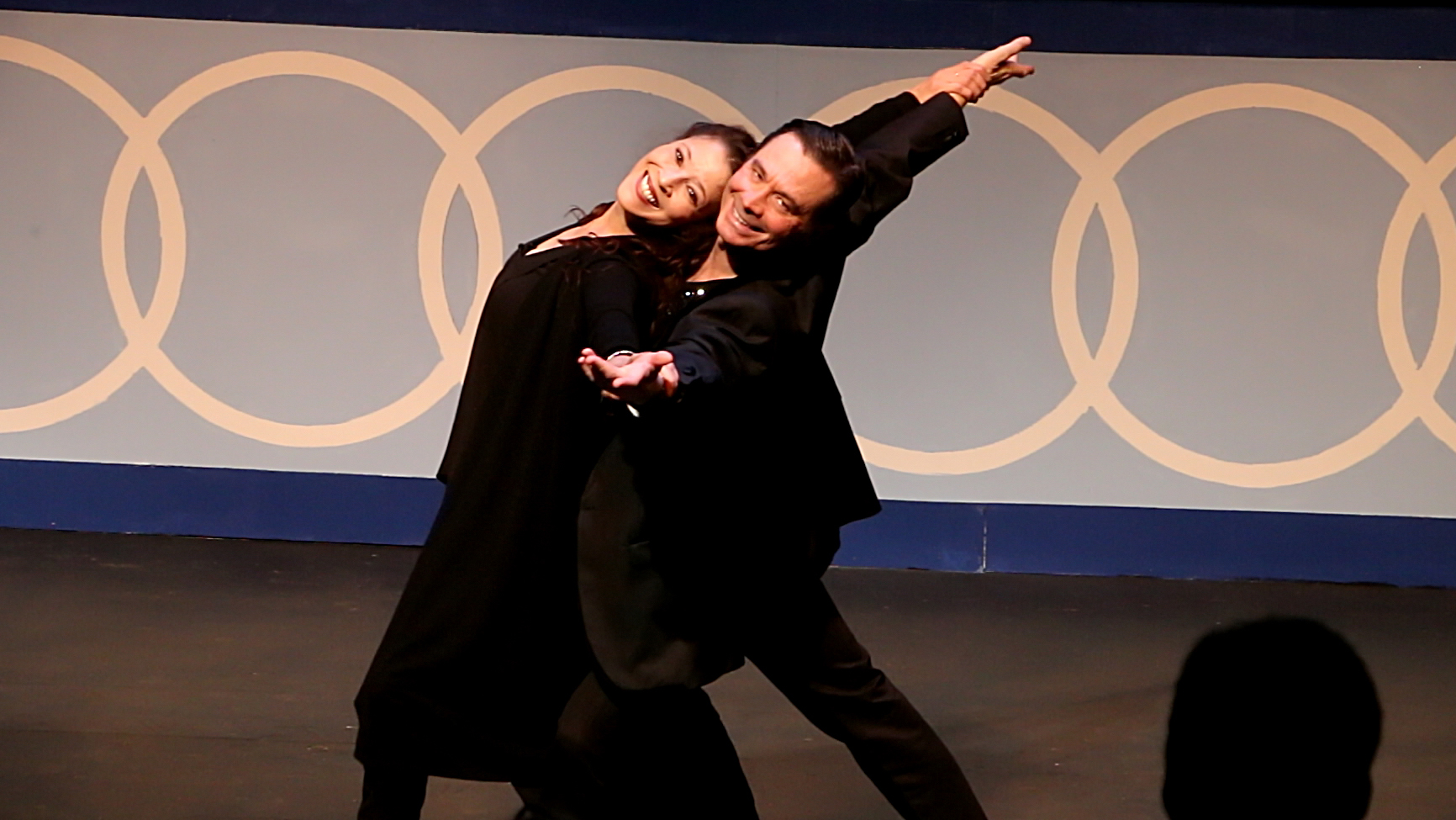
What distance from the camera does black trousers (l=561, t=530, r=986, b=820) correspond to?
86.4 inches

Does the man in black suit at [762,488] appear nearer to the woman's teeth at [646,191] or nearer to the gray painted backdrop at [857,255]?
the woman's teeth at [646,191]

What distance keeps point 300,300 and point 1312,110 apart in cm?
300

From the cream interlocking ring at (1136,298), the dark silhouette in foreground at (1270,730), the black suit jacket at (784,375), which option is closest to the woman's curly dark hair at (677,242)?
the black suit jacket at (784,375)

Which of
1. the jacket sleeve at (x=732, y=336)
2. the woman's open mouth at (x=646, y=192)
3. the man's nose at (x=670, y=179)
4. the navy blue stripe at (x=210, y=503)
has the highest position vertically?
the man's nose at (x=670, y=179)

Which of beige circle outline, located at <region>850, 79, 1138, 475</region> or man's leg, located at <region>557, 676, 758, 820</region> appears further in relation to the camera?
beige circle outline, located at <region>850, 79, 1138, 475</region>

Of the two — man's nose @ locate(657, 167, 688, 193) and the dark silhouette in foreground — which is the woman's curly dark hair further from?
the dark silhouette in foreground

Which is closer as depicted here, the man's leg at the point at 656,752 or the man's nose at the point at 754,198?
the man's nose at the point at 754,198

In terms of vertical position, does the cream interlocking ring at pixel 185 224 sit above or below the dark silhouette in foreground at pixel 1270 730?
above

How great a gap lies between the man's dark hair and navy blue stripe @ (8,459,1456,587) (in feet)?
8.87

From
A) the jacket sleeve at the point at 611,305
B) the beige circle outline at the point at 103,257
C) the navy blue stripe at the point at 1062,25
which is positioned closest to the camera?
the jacket sleeve at the point at 611,305

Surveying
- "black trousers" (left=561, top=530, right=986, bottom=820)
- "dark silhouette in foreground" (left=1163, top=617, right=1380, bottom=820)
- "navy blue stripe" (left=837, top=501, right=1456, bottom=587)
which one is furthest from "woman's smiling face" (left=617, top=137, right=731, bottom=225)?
"navy blue stripe" (left=837, top=501, right=1456, bottom=587)

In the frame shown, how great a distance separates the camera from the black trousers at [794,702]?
7.20 feet

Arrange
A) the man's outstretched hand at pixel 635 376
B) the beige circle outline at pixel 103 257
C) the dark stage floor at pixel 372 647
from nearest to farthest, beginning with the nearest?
1. the man's outstretched hand at pixel 635 376
2. the dark stage floor at pixel 372 647
3. the beige circle outline at pixel 103 257

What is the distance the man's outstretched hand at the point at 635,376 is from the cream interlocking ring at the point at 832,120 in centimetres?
287
